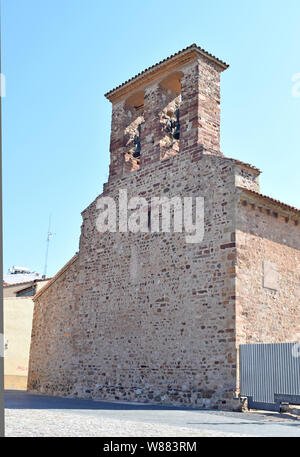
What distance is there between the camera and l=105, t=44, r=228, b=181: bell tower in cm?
1270

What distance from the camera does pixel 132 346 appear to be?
12.7 meters

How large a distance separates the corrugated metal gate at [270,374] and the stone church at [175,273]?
258 millimetres

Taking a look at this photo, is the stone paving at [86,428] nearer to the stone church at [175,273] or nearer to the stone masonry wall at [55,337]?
the stone church at [175,273]

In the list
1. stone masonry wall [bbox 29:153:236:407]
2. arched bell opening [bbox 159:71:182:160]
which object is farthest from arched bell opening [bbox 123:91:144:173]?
arched bell opening [bbox 159:71:182:160]

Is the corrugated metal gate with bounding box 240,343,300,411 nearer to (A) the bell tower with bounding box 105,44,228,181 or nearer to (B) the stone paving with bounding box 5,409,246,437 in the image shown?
(B) the stone paving with bounding box 5,409,246,437

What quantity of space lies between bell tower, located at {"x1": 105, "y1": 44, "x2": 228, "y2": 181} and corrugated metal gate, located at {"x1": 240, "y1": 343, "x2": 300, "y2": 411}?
16.4 feet

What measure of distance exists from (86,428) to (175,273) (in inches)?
244

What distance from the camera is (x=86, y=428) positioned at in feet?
20.3

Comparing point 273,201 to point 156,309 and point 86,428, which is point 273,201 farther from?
point 86,428

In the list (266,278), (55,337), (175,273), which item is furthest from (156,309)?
(55,337)

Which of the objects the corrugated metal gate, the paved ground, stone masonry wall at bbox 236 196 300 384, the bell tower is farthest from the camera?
the bell tower

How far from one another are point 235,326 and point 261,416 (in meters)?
1.97

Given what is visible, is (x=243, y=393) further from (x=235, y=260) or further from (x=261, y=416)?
(x=235, y=260)
